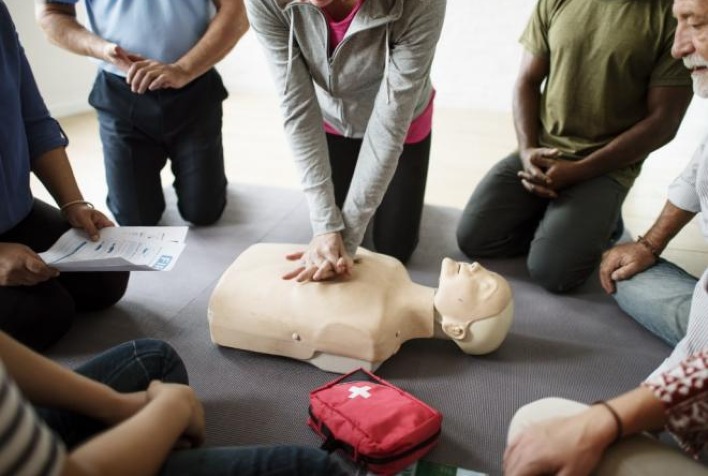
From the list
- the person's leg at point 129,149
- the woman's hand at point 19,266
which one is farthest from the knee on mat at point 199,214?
the woman's hand at point 19,266

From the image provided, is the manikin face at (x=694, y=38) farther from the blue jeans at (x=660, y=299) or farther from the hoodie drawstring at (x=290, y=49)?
the hoodie drawstring at (x=290, y=49)

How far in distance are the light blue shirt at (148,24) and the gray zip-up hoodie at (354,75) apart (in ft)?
1.59

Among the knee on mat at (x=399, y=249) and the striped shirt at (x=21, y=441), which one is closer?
the striped shirt at (x=21, y=441)

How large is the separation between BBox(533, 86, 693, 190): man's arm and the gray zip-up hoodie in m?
0.53

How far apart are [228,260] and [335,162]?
0.48 m

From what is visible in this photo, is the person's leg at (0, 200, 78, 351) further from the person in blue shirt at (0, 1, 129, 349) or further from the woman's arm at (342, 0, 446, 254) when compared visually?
the woman's arm at (342, 0, 446, 254)

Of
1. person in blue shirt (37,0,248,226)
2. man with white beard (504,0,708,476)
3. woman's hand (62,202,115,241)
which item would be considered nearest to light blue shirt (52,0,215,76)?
person in blue shirt (37,0,248,226)

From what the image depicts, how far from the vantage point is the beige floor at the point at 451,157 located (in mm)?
2068

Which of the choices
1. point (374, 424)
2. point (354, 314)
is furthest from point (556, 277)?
point (374, 424)

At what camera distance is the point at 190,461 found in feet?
2.50

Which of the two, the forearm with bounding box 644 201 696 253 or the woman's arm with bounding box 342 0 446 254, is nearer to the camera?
the woman's arm with bounding box 342 0 446 254

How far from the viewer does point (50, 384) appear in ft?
2.36

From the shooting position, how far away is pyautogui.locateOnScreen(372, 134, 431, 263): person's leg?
163 centimetres

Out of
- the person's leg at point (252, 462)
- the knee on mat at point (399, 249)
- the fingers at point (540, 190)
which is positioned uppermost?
the fingers at point (540, 190)
